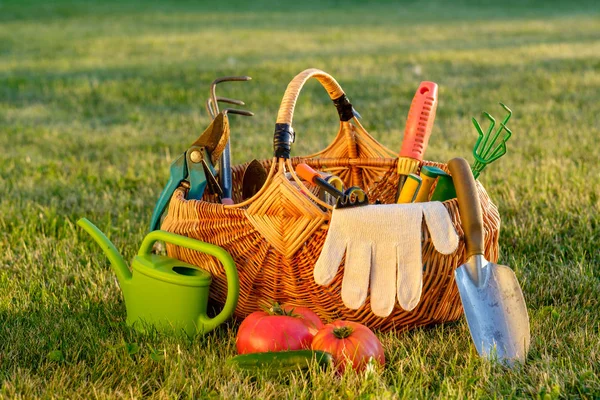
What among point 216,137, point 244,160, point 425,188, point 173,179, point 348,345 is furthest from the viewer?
point 244,160

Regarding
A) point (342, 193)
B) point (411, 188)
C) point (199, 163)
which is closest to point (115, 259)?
point (199, 163)

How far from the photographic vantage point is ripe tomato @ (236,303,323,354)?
2096 millimetres

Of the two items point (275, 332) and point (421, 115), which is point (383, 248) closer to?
point (275, 332)

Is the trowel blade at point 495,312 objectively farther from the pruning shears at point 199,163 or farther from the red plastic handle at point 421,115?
the pruning shears at point 199,163

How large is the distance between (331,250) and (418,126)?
2.34ft

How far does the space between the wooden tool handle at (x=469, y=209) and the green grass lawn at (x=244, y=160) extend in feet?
1.02

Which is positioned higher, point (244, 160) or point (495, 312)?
point (495, 312)

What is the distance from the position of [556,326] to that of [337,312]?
2.22ft

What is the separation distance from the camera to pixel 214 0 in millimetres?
25609

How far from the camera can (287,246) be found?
2309 millimetres

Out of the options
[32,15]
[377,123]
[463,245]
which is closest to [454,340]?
[463,245]

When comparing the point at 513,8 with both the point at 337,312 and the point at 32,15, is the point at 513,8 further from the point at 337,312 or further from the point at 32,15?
the point at 337,312

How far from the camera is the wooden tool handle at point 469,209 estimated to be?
2197mm

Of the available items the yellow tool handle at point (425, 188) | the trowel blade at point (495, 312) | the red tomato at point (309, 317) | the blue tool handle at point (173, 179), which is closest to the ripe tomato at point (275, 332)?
the red tomato at point (309, 317)
